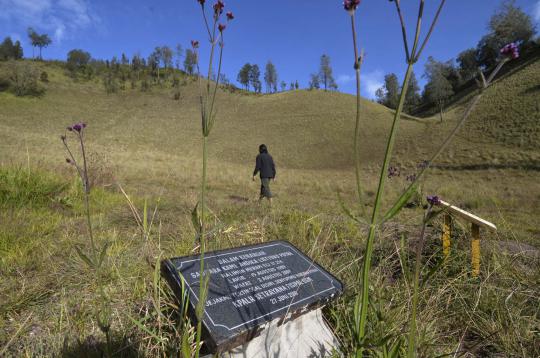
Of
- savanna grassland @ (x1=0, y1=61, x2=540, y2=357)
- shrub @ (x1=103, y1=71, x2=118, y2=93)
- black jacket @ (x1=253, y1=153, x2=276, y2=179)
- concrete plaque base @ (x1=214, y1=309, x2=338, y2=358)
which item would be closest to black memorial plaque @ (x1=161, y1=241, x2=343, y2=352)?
concrete plaque base @ (x1=214, y1=309, x2=338, y2=358)

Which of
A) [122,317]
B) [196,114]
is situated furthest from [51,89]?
[122,317]

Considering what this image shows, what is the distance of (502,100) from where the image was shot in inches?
1551

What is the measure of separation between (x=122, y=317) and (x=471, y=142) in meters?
36.0

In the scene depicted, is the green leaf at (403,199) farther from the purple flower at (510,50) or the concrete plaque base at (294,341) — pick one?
the concrete plaque base at (294,341)

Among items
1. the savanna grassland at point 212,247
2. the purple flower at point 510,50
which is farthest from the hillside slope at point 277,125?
the purple flower at point 510,50

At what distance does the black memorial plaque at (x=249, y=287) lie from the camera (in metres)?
1.83

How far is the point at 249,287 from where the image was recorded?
2.26 metres

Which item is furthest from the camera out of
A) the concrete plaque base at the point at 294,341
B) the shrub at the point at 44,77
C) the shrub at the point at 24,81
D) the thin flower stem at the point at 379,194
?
the shrub at the point at 44,77

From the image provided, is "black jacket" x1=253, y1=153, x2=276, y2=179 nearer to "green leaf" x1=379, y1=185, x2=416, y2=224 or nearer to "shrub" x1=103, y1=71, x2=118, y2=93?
"green leaf" x1=379, y1=185, x2=416, y2=224

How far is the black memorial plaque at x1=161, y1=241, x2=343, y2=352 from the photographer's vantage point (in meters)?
1.83

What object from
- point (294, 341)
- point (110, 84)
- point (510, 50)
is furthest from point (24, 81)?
point (510, 50)

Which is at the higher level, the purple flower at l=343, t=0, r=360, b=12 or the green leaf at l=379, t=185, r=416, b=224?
the purple flower at l=343, t=0, r=360, b=12

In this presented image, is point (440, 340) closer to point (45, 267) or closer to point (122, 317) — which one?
point (122, 317)

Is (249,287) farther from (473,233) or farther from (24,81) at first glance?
(24,81)
